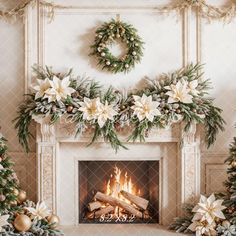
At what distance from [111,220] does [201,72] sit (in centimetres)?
158

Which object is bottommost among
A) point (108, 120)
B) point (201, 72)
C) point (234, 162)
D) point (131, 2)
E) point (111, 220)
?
point (111, 220)

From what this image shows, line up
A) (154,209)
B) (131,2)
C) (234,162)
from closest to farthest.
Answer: (234,162)
(131,2)
(154,209)

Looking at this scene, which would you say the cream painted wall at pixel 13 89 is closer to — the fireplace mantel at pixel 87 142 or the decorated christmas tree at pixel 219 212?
the fireplace mantel at pixel 87 142

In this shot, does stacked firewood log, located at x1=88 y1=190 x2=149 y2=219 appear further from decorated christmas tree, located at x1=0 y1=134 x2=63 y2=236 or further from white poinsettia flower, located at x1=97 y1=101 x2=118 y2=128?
white poinsettia flower, located at x1=97 y1=101 x2=118 y2=128

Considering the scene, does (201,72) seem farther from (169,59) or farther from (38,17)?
(38,17)

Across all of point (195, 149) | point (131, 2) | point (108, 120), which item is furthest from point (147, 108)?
point (131, 2)

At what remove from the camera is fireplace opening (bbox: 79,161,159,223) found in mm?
4148

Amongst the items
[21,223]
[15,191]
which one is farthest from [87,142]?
[21,223]

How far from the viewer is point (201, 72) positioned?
3951mm

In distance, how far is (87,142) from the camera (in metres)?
3.98

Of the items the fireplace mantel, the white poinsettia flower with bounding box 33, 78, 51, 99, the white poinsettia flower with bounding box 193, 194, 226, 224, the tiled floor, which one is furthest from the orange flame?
the white poinsettia flower with bounding box 33, 78, 51, 99

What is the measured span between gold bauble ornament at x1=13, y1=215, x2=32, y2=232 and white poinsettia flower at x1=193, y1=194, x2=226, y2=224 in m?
1.39

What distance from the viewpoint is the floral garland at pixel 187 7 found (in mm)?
3896

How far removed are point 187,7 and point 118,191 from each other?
1.79 metres
